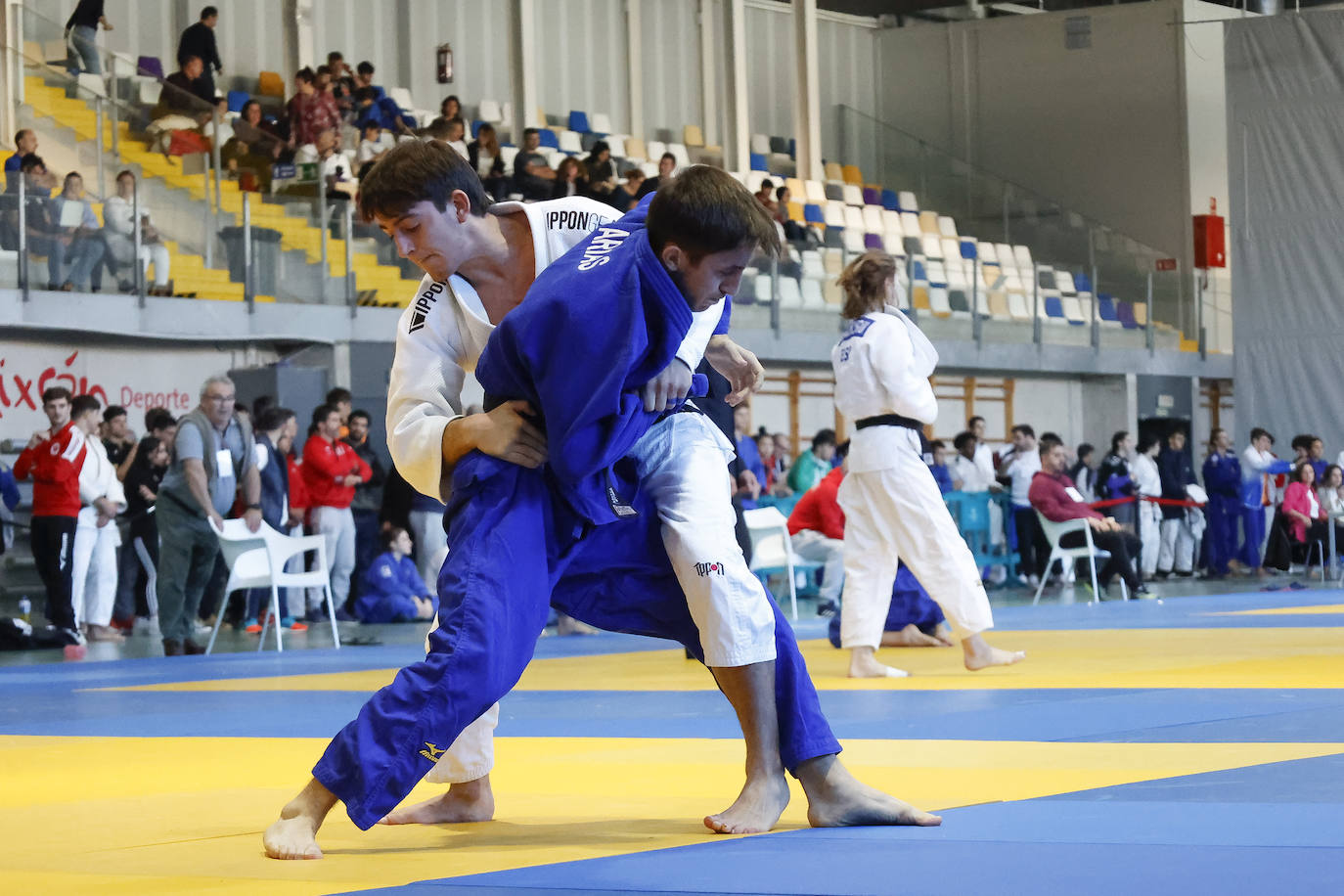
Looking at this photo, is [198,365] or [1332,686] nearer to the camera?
[1332,686]

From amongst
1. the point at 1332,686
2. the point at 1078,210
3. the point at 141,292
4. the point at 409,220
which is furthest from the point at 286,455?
the point at 1078,210

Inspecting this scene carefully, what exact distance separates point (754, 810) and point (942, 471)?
33.4 ft

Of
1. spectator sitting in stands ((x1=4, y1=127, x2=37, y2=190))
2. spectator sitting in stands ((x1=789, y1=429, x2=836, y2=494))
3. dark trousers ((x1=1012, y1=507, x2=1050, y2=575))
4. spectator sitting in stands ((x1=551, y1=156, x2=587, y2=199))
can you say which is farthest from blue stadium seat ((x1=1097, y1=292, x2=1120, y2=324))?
spectator sitting in stands ((x1=4, y1=127, x2=37, y2=190))

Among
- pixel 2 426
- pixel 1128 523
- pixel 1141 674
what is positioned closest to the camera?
pixel 1141 674

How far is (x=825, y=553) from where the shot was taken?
37.3 ft

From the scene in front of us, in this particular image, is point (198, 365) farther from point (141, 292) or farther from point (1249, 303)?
point (1249, 303)

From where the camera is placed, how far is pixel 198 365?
46.6 feet

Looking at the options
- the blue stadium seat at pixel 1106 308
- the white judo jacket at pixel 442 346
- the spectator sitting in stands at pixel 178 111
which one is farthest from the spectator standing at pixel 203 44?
the white judo jacket at pixel 442 346

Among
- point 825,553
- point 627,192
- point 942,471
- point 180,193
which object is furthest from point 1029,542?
point 180,193

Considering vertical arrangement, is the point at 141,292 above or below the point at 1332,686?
above

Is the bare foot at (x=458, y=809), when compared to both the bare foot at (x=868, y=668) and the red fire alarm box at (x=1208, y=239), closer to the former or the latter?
the bare foot at (x=868, y=668)

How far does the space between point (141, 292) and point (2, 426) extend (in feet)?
4.87

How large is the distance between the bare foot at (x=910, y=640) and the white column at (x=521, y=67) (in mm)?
12238

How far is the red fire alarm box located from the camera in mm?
24328
